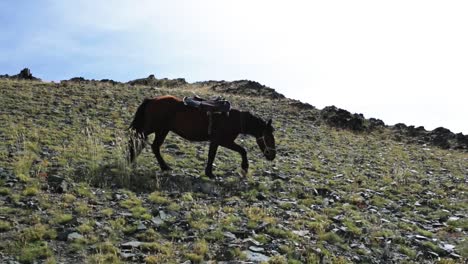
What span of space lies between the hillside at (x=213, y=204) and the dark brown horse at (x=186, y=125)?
52 cm

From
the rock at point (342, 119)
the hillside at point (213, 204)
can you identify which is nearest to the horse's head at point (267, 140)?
the hillside at point (213, 204)

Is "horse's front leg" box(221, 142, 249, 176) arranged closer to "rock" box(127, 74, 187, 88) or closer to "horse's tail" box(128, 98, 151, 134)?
"horse's tail" box(128, 98, 151, 134)

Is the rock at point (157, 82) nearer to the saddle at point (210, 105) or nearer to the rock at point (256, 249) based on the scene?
the saddle at point (210, 105)

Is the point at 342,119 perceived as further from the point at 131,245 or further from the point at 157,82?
the point at 131,245

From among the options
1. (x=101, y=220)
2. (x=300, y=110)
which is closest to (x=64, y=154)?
(x=101, y=220)

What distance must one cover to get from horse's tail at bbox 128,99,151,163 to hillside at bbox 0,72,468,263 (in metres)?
0.24

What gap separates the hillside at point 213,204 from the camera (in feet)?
24.7

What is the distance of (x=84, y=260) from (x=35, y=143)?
28.3 feet

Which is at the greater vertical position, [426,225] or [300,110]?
[300,110]

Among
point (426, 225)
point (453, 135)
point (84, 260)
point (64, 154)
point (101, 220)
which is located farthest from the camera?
point (453, 135)

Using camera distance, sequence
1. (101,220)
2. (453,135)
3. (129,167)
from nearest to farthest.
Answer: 1. (101,220)
2. (129,167)
3. (453,135)

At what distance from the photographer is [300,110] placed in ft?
106

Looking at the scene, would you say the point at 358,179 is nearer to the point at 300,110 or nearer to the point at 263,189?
the point at 263,189

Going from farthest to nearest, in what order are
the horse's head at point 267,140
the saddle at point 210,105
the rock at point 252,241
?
the horse's head at point 267,140 < the saddle at point 210,105 < the rock at point 252,241
